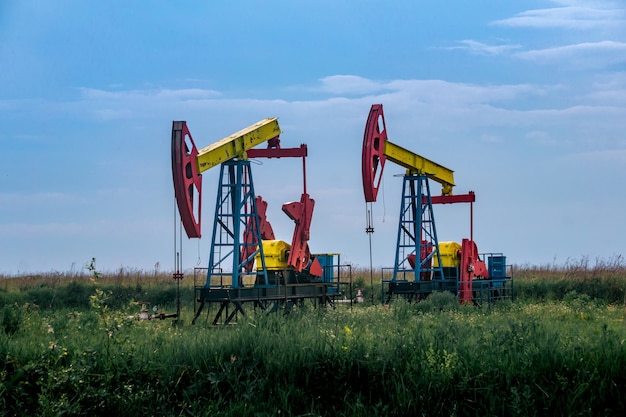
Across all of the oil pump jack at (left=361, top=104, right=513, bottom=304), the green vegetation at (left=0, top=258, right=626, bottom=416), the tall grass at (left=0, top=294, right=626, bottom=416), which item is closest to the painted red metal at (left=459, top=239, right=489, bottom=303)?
the oil pump jack at (left=361, top=104, right=513, bottom=304)

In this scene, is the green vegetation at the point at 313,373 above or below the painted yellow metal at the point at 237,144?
below

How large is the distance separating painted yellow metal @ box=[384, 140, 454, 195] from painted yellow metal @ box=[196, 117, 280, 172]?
3.56 meters

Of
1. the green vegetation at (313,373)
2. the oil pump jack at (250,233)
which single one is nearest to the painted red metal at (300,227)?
the oil pump jack at (250,233)

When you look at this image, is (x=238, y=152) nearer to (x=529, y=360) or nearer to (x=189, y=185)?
(x=189, y=185)

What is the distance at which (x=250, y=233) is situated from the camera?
71.6 feet

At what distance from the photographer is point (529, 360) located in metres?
9.26

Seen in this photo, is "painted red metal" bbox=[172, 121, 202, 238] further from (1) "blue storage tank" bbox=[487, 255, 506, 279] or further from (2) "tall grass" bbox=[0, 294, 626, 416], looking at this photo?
(1) "blue storage tank" bbox=[487, 255, 506, 279]

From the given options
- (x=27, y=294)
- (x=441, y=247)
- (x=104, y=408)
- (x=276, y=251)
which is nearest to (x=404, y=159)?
(x=441, y=247)

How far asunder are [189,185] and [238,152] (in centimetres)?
208

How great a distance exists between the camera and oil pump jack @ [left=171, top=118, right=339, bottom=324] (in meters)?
17.7

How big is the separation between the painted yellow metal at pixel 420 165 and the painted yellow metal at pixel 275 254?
3.92m

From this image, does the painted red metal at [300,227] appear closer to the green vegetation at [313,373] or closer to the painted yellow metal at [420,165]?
the painted yellow metal at [420,165]

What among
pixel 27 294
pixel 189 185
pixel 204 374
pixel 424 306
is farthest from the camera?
pixel 27 294

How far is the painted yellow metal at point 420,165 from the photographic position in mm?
23188
